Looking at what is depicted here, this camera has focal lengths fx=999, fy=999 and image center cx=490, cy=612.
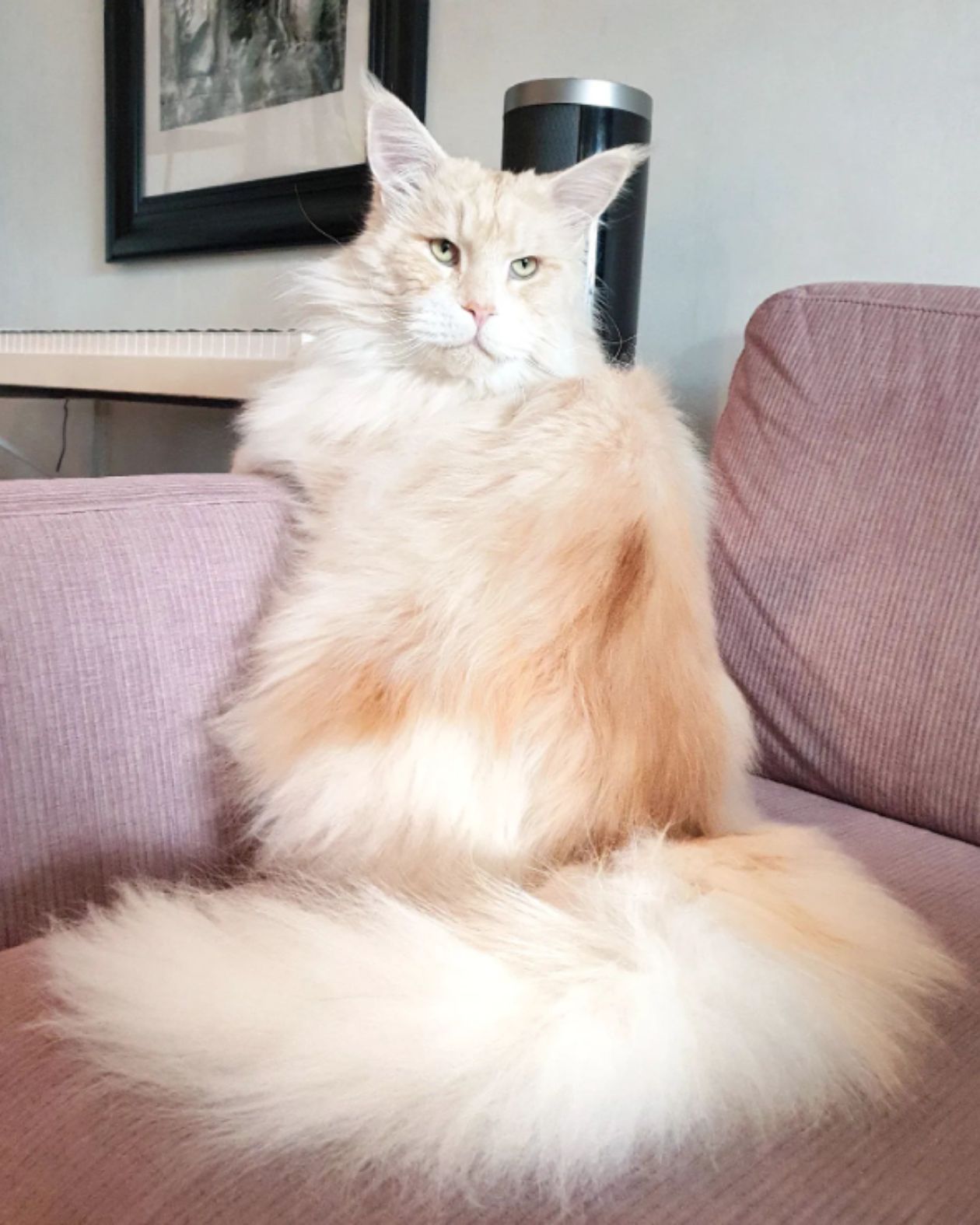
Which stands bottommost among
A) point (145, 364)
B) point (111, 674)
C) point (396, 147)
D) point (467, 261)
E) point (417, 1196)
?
point (417, 1196)

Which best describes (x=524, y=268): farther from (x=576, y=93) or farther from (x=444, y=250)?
(x=576, y=93)

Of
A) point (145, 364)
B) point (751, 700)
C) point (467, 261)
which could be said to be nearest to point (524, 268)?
point (467, 261)

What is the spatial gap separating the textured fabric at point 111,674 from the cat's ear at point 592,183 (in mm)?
476

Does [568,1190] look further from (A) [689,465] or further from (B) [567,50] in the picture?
(B) [567,50]

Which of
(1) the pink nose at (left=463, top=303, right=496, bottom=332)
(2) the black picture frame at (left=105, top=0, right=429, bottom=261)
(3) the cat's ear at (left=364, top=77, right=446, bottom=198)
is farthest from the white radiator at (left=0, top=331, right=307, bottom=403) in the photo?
(1) the pink nose at (left=463, top=303, right=496, bottom=332)

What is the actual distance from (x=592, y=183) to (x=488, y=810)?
26.4 inches

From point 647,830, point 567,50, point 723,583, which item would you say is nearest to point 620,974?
point 647,830

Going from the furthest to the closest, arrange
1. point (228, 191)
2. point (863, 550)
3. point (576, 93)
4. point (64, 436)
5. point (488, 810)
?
1. point (64, 436)
2. point (228, 191)
3. point (576, 93)
4. point (863, 550)
5. point (488, 810)

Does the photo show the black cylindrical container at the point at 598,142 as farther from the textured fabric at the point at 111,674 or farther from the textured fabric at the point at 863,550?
the textured fabric at the point at 111,674

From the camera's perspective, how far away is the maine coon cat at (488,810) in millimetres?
506

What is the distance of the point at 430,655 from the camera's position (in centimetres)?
76

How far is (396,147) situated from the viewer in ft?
3.34

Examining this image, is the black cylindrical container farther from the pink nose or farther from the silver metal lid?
the pink nose

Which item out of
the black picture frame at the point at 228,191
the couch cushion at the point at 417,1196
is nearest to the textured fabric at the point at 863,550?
the couch cushion at the point at 417,1196
